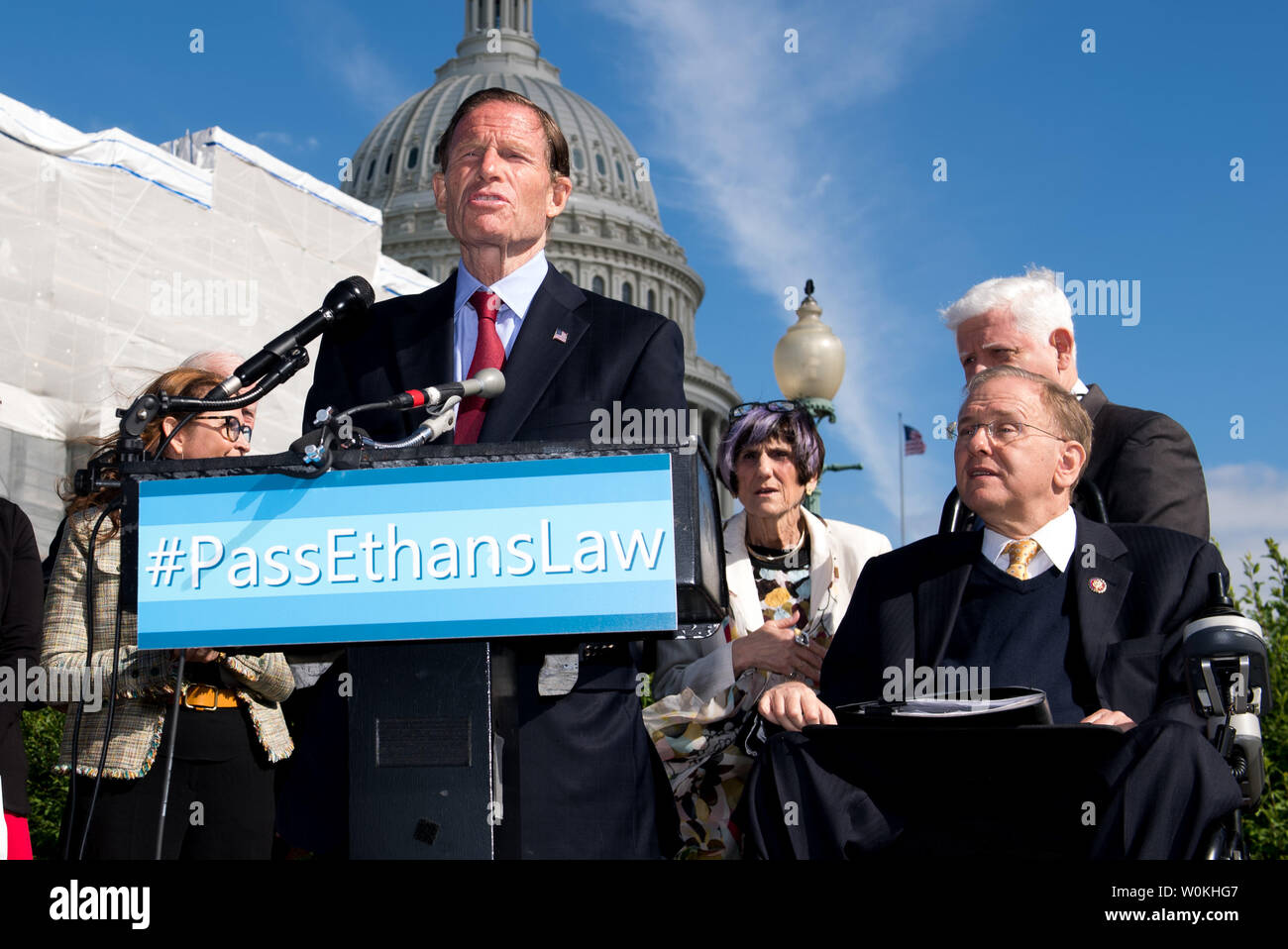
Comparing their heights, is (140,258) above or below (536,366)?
above

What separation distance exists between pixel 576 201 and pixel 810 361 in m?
64.2

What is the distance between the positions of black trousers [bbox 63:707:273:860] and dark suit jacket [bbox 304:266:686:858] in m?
1.40

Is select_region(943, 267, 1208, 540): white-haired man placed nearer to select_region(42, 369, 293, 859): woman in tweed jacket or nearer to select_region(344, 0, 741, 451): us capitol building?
select_region(42, 369, 293, 859): woman in tweed jacket

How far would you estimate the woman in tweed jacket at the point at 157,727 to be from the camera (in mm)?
4105

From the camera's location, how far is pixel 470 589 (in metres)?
2.35

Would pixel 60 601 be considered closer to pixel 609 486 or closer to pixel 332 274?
pixel 609 486

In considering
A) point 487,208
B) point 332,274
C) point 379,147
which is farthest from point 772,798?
point 379,147

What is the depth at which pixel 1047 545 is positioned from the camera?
140 inches

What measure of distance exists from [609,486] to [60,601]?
259 centimetres

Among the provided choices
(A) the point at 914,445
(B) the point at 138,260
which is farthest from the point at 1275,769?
(A) the point at 914,445

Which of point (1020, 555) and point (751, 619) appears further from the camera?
point (751, 619)

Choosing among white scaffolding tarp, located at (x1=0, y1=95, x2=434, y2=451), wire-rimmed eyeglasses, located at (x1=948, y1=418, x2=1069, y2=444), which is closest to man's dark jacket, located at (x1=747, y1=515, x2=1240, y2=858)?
wire-rimmed eyeglasses, located at (x1=948, y1=418, x2=1069, y2=444)

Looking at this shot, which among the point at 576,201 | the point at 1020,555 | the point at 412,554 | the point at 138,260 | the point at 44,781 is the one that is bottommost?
the point at 44,781

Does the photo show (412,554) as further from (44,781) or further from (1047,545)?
(44,781)
